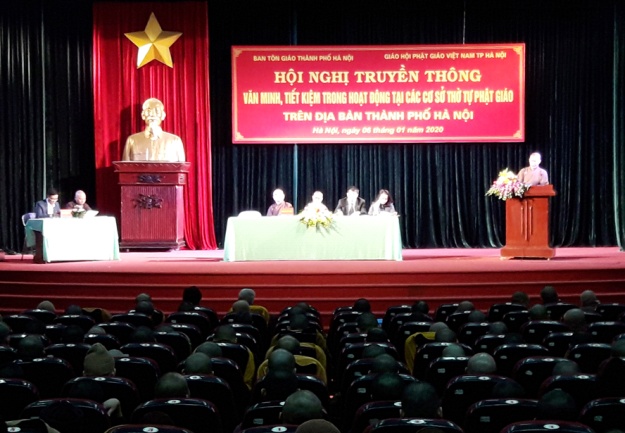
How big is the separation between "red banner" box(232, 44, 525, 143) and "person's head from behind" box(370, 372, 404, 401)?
10480 mm

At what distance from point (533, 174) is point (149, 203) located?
561 centimetres

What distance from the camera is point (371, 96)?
13984mm

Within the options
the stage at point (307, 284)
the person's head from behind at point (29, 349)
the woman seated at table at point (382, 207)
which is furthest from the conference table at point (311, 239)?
the person's head from behind at point (29, 349)

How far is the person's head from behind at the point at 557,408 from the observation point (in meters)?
3.19

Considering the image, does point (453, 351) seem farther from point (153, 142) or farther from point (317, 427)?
point (153, 142)

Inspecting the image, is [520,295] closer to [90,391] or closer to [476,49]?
[90,391]

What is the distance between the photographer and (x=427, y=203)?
14516mm

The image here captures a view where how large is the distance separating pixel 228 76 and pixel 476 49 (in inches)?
162

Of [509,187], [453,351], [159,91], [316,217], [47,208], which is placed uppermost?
[159,91]

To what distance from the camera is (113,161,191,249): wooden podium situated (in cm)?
1279

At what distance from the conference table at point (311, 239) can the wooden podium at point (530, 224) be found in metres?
1.47

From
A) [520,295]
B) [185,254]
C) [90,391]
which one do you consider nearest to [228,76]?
[185,254]

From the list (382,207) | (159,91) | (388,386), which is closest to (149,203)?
(159,91)

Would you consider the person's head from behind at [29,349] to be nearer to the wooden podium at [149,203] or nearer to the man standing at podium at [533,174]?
the man standing at podium at [533,174]
